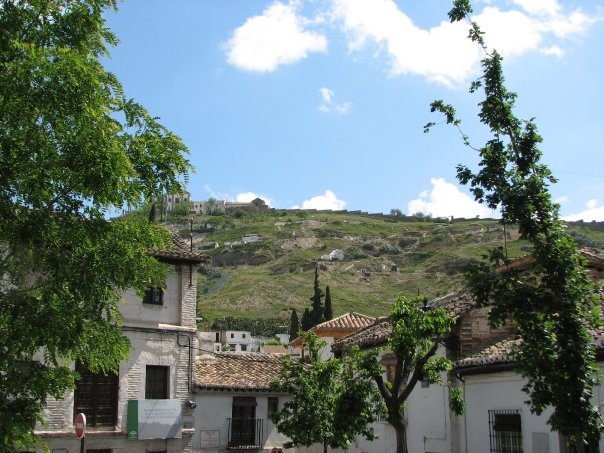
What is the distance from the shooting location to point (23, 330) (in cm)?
917

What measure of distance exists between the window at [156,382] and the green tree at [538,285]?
15.9 m

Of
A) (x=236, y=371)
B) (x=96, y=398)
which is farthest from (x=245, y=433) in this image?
(x=96, y=398)

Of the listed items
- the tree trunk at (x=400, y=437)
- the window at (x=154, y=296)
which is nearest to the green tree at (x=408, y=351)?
the tree trunk at (x=400, y=437)

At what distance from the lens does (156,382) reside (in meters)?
22.6

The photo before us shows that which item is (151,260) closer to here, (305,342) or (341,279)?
(305,342)

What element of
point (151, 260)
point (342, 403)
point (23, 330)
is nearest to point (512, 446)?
point (342, 403)

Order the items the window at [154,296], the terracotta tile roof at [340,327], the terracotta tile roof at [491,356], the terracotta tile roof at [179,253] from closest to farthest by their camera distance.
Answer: the terracotta tile roof at [491,356]
the window at [154,296]
the terracotta tile roof at [179,253]
the terracotta tile roof at [340,327]

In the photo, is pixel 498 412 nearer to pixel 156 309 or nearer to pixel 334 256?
pixel 156 309

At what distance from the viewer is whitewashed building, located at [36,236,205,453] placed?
2061 centimetres

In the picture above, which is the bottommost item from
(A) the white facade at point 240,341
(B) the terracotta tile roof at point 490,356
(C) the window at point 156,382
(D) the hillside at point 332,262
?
(C) the window at point 156,382

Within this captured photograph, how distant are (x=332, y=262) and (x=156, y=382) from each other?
116m

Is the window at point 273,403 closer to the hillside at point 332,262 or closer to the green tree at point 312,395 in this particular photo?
the green tree at point 312,395

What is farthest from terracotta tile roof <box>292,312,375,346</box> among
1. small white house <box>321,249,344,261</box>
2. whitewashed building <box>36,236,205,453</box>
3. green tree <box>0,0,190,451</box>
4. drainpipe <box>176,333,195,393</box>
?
small white house <box>321,249,344,261</box>

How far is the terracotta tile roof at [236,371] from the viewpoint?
80.6ft
